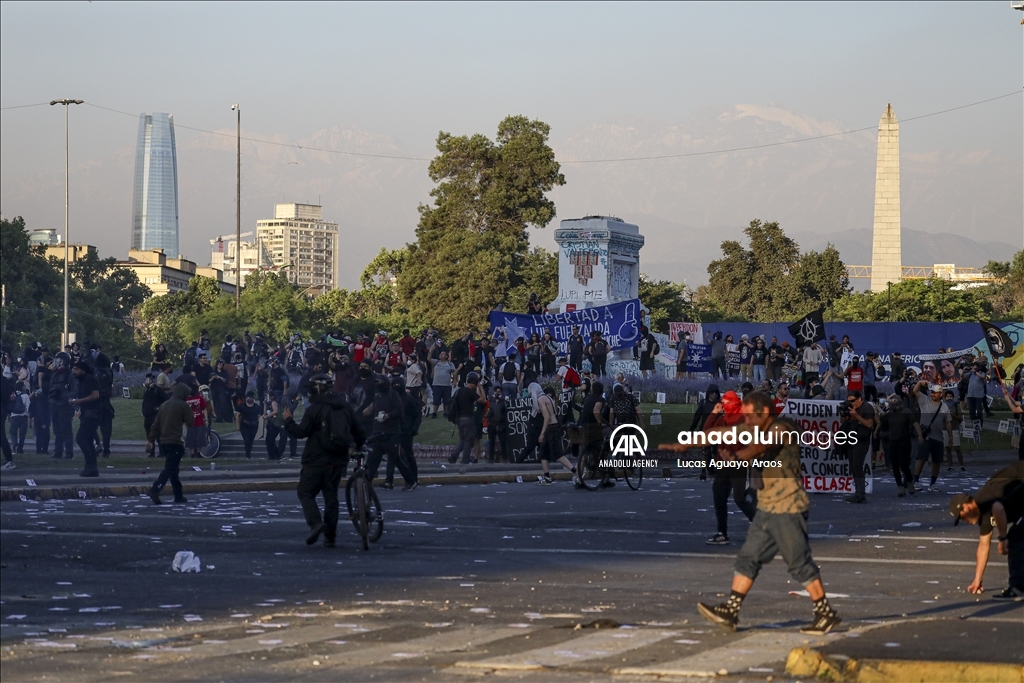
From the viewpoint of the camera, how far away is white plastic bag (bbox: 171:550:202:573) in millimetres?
12250

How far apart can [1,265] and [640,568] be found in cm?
5055

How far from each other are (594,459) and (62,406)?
10997mm

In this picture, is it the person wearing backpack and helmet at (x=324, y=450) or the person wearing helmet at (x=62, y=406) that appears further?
the person wearing helmet at (x=62, y=406)

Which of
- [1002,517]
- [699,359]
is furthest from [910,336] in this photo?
[1002,517]

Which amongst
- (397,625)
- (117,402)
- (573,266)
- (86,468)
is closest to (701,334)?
(573,266)

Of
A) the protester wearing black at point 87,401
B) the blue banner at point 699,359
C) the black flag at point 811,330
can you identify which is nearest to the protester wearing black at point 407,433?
the protester wearing black at point 87,401

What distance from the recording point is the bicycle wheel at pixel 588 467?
Result: 74.6ft

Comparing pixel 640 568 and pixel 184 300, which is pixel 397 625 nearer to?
pixel 640 568

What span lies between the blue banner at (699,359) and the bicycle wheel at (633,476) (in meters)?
18.5

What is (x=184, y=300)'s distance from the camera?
297 ft

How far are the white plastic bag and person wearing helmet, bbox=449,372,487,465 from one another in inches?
526

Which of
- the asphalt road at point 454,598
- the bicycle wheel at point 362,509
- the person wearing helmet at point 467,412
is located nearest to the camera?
the asphalt road at point 454,598

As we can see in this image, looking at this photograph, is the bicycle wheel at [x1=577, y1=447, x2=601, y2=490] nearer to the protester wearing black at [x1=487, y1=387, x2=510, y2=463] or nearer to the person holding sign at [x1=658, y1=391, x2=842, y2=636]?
the protester wearing black at [x1=487, y1=387, x2=510, y2=463]

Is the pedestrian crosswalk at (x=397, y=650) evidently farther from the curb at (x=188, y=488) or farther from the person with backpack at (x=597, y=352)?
the person with backpack at (x=597, y=352)
